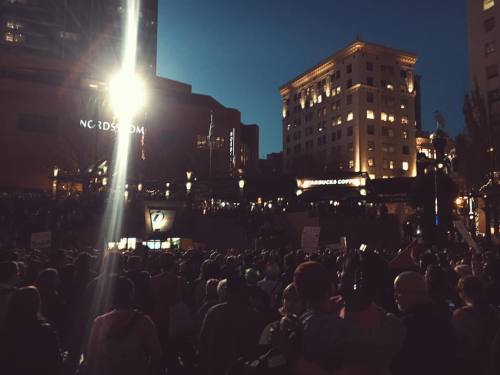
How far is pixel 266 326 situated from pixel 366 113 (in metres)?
81.5

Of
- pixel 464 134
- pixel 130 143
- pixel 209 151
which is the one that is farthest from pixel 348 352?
pixel 209 151

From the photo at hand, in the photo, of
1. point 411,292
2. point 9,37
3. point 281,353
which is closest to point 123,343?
point 281,353

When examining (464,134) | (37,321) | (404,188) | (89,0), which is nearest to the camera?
(37,321)

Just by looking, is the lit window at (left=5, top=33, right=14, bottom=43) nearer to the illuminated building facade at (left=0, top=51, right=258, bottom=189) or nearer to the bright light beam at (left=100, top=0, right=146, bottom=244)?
the illuminated building facade at (left=0, top=51, right=258, bottom=189)

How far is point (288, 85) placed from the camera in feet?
340

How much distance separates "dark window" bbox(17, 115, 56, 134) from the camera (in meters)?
51.1

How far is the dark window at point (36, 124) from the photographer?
51125mm

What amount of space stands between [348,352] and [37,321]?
2963mm

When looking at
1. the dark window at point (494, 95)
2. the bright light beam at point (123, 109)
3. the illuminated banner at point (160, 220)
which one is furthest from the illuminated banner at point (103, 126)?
the dark window at point (494, 95)

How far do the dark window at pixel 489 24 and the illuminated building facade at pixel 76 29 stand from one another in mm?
44444

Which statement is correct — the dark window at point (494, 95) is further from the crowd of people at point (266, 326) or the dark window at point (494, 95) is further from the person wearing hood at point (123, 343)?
the person wearing hood at point (123, 343)

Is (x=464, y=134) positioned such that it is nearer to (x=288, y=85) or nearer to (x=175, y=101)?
(x=175, y=101)

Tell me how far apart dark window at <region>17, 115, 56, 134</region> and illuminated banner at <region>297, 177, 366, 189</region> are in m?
27.8

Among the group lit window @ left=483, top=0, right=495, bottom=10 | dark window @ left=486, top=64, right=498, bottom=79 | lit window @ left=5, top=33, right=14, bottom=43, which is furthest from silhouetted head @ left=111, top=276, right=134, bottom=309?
lit window @ left=5, top=33, right=14, bottom=43
